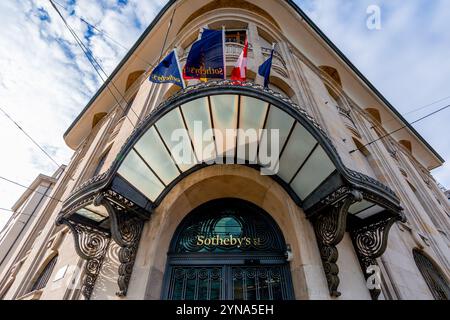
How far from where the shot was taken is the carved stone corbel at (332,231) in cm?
405

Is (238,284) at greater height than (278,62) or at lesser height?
lesser

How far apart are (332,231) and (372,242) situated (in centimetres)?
121

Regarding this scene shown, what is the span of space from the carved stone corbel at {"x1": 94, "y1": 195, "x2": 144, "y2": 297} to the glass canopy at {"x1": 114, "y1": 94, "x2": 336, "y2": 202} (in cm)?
62

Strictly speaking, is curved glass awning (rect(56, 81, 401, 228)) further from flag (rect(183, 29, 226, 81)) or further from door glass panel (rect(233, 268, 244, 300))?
door glass panel (rect(233, 268, 244, 300))

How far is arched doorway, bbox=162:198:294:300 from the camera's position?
480 centimetres

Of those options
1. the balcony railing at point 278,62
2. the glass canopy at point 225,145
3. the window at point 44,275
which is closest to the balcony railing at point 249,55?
the balcony railing at point 278,62

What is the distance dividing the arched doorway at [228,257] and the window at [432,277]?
540 cm

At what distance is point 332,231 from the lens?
4.35 metres

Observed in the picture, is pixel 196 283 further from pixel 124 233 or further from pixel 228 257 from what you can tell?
pixel 124 233

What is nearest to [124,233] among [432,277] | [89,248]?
[89,248]

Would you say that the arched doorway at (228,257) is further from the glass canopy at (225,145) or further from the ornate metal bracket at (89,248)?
the ornate metal bracket at (89,248)

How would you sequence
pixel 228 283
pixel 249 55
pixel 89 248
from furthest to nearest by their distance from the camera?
pixel 249 55 → pixel 89 248 → pixel 228 283
